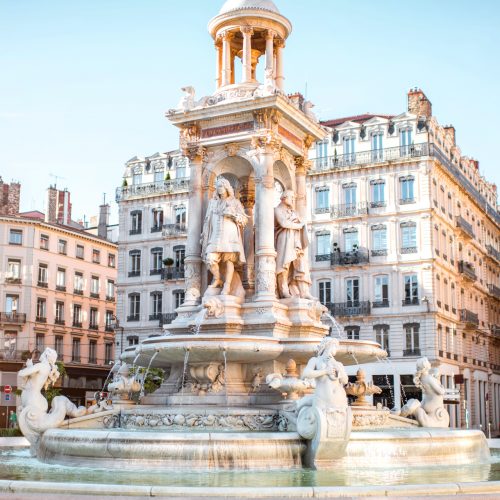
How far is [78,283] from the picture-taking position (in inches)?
2795

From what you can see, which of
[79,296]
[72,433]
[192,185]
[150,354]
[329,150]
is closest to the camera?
[72,433]

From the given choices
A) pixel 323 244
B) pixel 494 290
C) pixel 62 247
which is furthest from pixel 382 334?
pixel 62 247

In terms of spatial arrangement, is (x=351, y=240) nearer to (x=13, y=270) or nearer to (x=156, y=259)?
(x=156, y=259)

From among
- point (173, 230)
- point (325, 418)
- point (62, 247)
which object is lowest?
point (325, 418)

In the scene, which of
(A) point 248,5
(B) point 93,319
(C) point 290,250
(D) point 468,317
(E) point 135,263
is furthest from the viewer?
(B) point 93,319

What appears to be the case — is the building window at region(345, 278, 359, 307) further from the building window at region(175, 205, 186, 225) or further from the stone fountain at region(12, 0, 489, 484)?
the stone fountain at region(12, 0, 489, 484)

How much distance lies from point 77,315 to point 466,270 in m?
32.9

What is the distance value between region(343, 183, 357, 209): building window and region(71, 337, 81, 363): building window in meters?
28.0

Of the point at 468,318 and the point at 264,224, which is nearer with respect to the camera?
the point at 264,224

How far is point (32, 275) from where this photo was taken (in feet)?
214

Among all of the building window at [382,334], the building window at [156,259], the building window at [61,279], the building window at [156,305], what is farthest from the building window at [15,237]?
the building window at [382,334]

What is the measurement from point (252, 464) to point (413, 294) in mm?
40883

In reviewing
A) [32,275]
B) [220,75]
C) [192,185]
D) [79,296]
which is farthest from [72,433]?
[79,296]

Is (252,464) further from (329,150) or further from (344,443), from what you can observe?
(329,150)
